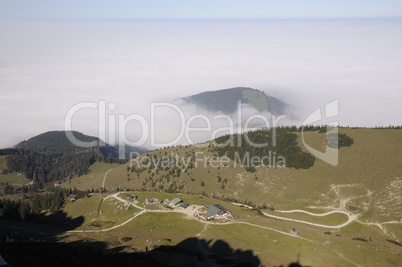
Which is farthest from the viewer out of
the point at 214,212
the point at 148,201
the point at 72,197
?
the point at 72,197

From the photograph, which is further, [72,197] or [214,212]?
[72,197]

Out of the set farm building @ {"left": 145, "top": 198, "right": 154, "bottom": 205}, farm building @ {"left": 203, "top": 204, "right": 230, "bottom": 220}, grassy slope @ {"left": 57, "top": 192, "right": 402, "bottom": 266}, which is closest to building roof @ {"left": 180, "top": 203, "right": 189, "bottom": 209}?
grassy slope @ {"left": 57, "top": 192, "right": 402, "bottom": 266}

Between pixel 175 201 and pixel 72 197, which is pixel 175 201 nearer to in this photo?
pixel 175 201

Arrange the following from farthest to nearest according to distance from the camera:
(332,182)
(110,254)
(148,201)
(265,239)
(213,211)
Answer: (332,182) < (148,201) < (213,211) < (265,239) < (110,254)

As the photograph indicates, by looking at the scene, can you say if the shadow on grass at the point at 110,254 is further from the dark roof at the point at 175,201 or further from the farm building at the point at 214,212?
the dark roof at the point at 175,201

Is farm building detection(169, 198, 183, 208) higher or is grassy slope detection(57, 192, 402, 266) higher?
farm building detection(169, 198, 183, 208)

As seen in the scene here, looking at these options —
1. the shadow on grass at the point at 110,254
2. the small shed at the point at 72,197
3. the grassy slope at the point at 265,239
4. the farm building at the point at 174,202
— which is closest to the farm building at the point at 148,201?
the farm building at the point at 174,202

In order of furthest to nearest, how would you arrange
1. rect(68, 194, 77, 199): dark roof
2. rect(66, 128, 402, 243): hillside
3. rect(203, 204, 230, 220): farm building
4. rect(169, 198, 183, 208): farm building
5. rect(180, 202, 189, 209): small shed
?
rect(68, 194, 77, 199): dark roof → rect(66, 128, 402, 243): hillside → rect(169, 198, 183, 208): farm building → rect(180, 202, 189, 209): small shed → rect(203, 204, 230, 220): farm building

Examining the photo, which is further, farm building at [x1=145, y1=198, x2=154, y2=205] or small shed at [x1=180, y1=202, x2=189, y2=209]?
farm building at [x1=145, y1=198, x2=154, y2=205]

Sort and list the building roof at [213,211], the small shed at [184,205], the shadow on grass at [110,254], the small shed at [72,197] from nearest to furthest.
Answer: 1. the shadow on grass at [110,254]
2. the building roof at [213,211]
3. the small shed at [184,205]
4. the small shed at [72,197]

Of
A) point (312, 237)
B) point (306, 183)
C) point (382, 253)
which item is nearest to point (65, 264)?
point (312, 237)

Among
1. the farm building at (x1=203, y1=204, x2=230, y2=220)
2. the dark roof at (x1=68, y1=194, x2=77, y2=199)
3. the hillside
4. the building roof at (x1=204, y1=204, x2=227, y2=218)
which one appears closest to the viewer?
the farm building at (x1=203, y1=204, x2=230, y2=220)

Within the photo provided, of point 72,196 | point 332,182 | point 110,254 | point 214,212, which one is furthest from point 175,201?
point 332,182

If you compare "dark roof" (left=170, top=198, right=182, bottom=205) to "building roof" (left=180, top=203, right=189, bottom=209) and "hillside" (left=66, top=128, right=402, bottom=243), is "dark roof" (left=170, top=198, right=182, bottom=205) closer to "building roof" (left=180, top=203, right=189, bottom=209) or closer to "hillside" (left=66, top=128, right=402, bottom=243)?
"building roof" (left=180, top=203, right=189, bottom=209)
